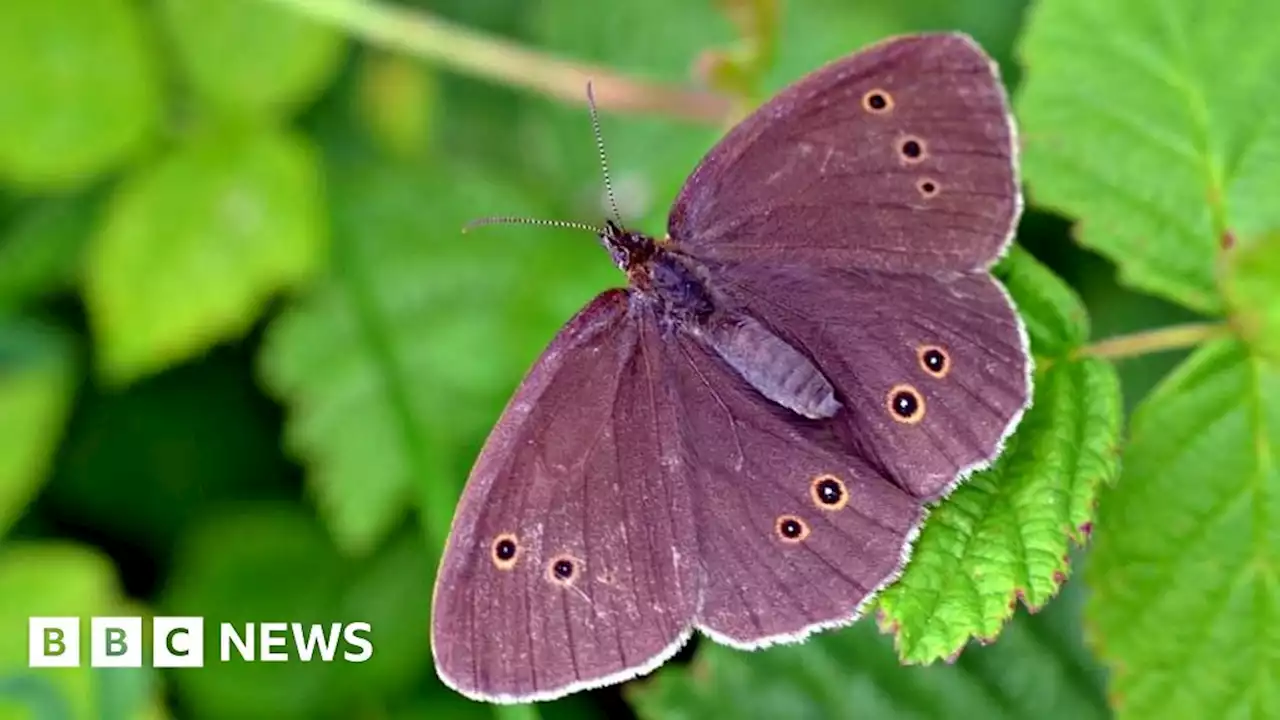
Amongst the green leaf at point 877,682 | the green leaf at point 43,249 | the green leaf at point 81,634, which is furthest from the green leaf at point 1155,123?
the green leaf at point 43,249

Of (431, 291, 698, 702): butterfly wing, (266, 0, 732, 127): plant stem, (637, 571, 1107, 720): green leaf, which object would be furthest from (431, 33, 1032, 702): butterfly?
(266, 0, 732, 127): plant stem

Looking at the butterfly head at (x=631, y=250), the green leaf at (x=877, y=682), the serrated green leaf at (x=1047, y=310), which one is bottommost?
the green leaf at (x=877, y=682)

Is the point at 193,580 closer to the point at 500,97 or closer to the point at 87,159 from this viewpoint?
the point at 87,159

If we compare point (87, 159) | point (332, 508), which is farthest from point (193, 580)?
point (87, 159)

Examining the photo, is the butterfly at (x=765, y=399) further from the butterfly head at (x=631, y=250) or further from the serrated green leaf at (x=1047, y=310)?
the serrated green leaf at (x=1047, y=310)

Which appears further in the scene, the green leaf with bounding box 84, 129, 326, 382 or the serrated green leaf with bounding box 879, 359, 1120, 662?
the green leaf with bounding box 84, 129, 326, 382

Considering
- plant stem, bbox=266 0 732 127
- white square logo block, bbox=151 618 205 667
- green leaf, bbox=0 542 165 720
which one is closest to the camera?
green leaf, bbox=0 542 165 720

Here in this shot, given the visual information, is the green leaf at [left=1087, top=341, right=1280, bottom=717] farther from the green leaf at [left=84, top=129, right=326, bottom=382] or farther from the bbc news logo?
the green leaf at [left=84, top=129, right=326, bottom=382]
